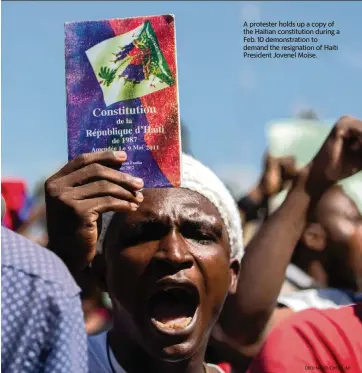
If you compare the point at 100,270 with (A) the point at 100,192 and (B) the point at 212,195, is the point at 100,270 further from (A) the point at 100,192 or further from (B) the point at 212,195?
(A) the point at 100,192

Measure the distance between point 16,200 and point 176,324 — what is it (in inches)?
141

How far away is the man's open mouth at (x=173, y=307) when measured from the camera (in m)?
2.59

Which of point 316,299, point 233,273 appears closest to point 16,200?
point 316,299

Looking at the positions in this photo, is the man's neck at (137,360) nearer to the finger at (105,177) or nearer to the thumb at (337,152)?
the finger at (105,177)

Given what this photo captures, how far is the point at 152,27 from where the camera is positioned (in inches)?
Result: 89.7

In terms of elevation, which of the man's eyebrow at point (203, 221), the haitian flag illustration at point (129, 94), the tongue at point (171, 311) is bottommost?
Answer: the tongue at point (171, 311)

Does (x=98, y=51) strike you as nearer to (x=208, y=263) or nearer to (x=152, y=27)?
A: (x=152, y=27)

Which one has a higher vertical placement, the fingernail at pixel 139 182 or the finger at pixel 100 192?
the fingernail at pixel 139 182

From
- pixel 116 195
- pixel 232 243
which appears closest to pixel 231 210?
pixel 232 243

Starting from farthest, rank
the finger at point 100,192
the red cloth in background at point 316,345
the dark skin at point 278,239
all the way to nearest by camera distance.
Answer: the dark skin at point 278,239 < the red cloth in background at point 316,345 < the finger at point 100,192

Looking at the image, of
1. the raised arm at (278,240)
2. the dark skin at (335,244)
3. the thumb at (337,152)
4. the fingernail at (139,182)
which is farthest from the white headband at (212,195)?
the dark skin at (335,244)

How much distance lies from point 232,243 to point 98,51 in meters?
0.92

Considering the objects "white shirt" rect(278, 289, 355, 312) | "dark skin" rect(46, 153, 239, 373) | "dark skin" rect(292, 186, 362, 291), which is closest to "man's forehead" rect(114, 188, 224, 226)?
"dark skin" rect(46, 153, 239, 373)

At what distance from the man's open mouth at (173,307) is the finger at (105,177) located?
0.45m
